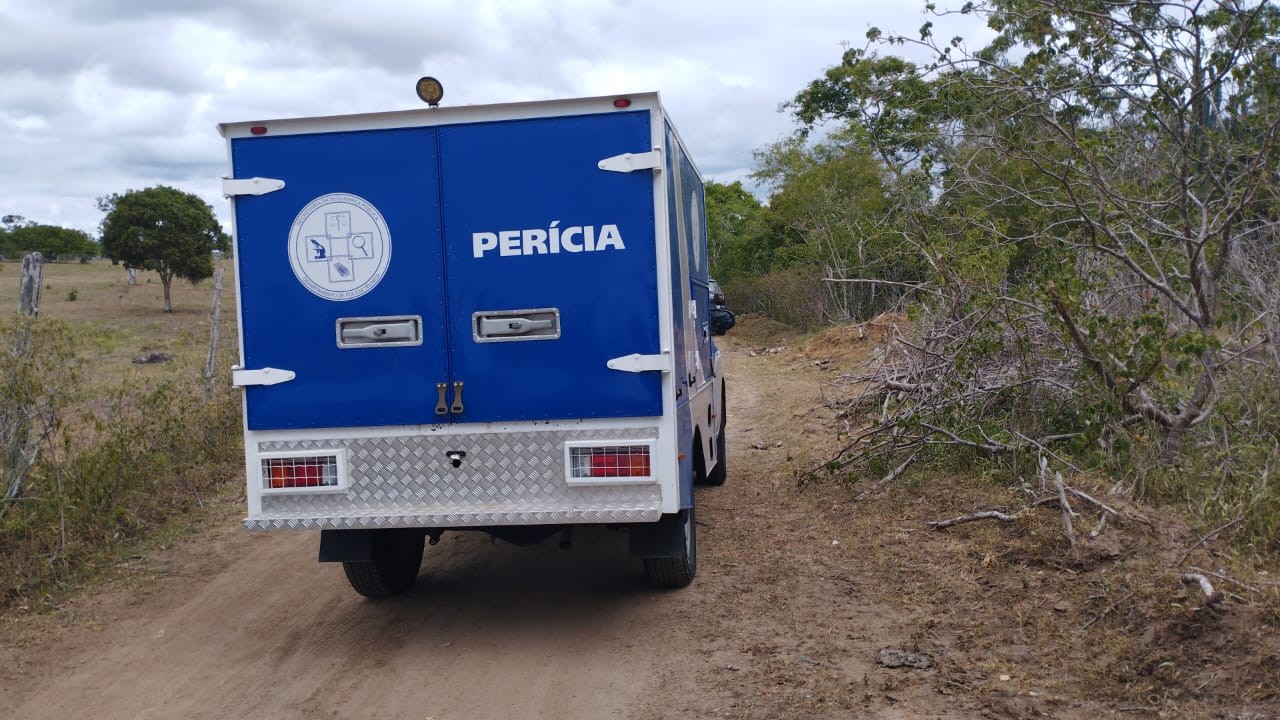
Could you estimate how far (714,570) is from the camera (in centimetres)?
666

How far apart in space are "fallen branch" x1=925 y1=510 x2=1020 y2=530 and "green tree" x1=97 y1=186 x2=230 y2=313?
3669 centimetres

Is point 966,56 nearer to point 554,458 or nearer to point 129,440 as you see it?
point 554,458

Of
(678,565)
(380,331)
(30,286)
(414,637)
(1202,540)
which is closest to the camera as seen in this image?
(1202,540)

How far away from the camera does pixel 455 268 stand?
17.3 feet

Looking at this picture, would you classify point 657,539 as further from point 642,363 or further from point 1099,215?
point 1099,215

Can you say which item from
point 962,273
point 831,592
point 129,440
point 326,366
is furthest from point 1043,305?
point 129,440

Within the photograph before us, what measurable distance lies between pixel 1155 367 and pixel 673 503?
3.19 meters

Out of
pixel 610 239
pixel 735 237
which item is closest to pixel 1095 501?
pixel 610 239

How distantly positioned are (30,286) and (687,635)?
572cm

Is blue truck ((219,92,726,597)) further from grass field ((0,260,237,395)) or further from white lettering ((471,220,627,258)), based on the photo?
grass field ((0,260,237,395))

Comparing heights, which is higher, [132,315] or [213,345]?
[132,315]

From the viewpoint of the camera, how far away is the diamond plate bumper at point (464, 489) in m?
5.31

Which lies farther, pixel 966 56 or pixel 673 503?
pixel 966 56

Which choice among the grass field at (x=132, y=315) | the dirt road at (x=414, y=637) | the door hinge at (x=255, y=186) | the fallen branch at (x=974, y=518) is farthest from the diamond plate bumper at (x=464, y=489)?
the grass field at (x=132, y=315)
